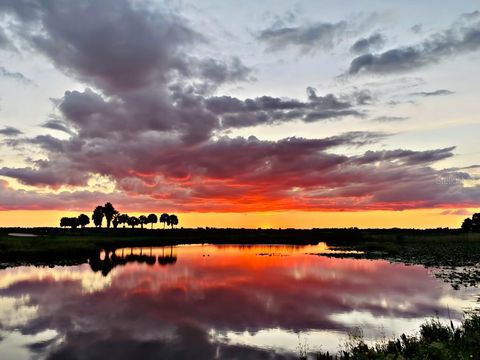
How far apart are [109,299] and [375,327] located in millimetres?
24274

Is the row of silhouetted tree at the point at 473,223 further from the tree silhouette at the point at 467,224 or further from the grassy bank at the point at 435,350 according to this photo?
the grassy bank at the point at 435,350

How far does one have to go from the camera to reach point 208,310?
3164 cm

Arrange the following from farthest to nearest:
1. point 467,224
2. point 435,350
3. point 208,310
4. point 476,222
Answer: point 467,224 < point 476,222 < point 208,310 < point 435,350

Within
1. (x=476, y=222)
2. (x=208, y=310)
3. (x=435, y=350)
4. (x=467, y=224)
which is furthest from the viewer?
(x=467, y=224)

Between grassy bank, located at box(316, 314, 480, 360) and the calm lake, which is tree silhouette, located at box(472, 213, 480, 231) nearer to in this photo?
the calm lake

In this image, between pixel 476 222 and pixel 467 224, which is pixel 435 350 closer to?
pixel 476 222

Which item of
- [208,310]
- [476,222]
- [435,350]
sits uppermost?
[476,222]

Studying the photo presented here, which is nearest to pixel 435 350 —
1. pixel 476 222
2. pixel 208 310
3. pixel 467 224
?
pixel 208 310

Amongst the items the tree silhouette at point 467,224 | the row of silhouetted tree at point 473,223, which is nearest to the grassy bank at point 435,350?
the row of silhouetted tree at point 473,223

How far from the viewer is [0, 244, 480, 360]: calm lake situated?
72.5ft

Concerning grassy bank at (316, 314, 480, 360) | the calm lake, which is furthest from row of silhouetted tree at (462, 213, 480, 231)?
grassy bank at (316, 314, 480, 360)

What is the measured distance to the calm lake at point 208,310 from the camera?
22.1 meters

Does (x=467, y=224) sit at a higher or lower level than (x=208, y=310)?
higher

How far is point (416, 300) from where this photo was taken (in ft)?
112
